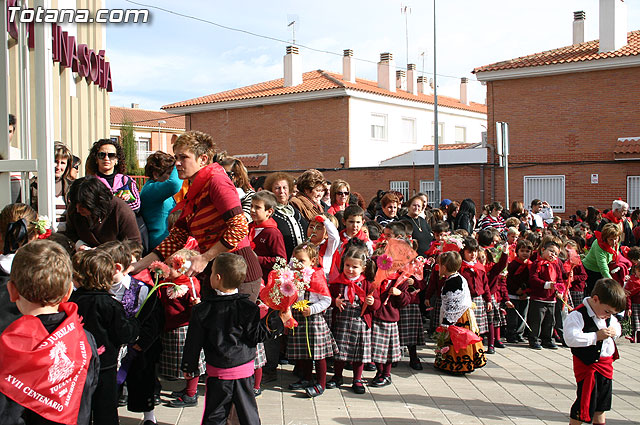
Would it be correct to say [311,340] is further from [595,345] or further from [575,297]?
[575,297]

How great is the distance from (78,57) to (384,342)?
6929 mm

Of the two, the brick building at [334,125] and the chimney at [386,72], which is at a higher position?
the chimney at [386,72]

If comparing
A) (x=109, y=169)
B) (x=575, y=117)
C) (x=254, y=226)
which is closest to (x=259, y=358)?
(x=254, y=226)

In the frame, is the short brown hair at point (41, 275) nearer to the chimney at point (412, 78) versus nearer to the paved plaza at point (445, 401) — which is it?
the paved plaza at point (445, 401)

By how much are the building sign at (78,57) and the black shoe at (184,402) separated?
4419 millimetres

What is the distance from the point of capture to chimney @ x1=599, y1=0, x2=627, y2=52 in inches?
1022

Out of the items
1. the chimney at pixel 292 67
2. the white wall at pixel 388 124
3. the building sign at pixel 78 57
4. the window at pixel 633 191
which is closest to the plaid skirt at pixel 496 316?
the building sign at pixel 78 57

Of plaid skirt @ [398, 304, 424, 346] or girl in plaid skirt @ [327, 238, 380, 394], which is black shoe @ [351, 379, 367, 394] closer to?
girl in plaid skirt @ [327, 238, 380, 394]

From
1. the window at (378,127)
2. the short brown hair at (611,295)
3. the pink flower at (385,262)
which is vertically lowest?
the short brown hair at (611,295)

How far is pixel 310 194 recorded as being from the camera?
715 cm

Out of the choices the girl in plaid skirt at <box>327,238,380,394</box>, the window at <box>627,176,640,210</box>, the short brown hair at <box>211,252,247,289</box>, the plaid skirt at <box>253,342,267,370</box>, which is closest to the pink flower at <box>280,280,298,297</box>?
the short brown hair at <box>211,252,247,289</box>

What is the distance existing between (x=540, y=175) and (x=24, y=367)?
26.3m

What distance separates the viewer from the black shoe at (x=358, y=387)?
589cm

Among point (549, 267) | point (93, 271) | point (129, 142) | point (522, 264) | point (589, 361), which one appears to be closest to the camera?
point (93, 271)
